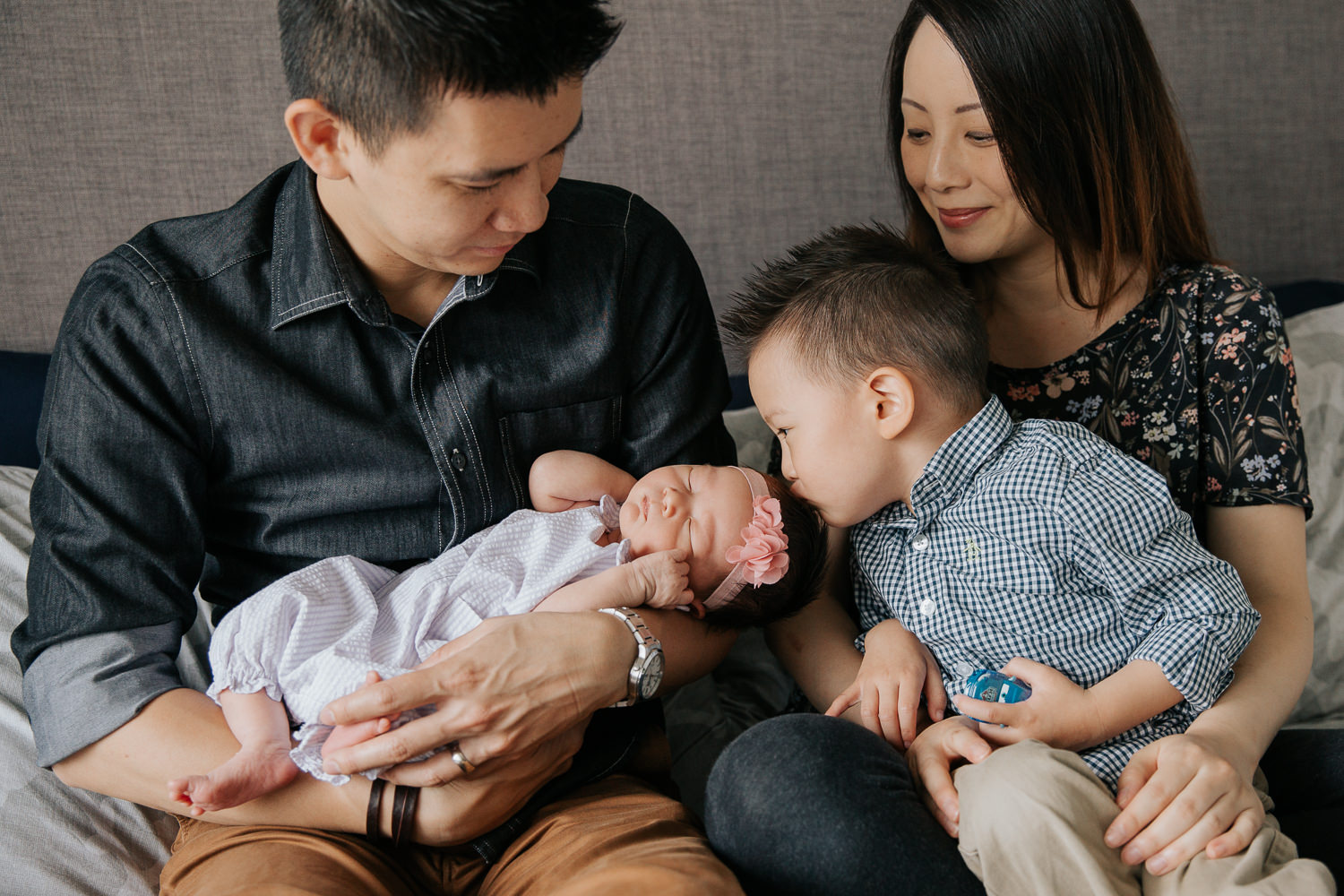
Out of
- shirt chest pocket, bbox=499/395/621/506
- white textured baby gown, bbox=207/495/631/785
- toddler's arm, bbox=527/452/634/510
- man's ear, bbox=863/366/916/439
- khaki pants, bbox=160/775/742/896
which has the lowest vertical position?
khaki pants, bbox=160/775/742/896

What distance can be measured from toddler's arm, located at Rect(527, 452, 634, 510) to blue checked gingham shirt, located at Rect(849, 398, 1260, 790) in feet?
1.43

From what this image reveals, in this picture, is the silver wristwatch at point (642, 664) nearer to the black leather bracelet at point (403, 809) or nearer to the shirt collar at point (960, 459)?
the black leather bracelet at point (403, 809)

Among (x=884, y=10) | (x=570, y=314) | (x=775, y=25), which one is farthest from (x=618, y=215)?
(x=884, y=10)

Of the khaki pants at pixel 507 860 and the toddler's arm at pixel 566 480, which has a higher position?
the toddler's arm at pixel 566 480

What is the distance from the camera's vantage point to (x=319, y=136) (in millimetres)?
1123

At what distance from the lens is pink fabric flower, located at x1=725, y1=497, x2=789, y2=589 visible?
134cm

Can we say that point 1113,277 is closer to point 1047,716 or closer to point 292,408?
point 1047,716

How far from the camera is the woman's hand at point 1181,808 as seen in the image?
3.43 feet

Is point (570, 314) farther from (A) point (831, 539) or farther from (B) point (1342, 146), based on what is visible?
(B) point (1342, 146)

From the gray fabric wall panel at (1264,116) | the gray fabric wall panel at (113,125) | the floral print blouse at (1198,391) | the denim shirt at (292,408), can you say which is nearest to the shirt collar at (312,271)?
the denim shirt at (292,408)

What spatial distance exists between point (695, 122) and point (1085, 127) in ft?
3.02

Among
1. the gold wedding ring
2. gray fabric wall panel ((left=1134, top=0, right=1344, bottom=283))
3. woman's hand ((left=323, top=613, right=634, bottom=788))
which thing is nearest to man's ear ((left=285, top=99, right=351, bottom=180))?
woman's hand ((left=323, top=613, right=634, bottom=788))

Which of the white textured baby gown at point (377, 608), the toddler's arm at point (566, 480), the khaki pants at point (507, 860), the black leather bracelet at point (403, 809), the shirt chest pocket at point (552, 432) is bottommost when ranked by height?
the khaki pants at point (507, 860)

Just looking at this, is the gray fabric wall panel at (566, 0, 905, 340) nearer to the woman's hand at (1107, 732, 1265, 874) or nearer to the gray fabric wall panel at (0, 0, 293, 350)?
the gray fabric wall panel at (0, 0, 293, 350)
